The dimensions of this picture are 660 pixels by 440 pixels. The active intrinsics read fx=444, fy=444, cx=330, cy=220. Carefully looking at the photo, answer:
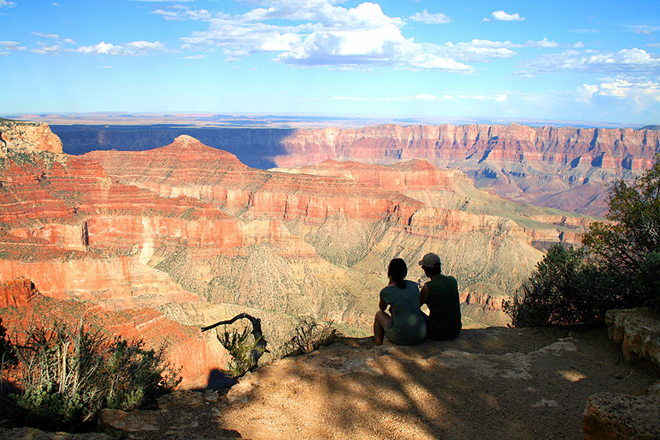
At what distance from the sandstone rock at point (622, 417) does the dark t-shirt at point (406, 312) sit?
14.3 feet

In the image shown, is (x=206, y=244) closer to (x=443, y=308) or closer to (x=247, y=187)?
(x=443, y=308)

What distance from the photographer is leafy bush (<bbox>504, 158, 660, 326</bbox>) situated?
445 inches

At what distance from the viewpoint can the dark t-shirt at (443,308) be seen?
1045 centimetres

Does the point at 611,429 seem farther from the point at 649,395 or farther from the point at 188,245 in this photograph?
the point at 188,245

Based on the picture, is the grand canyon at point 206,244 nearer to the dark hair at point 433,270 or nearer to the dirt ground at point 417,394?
the dirt ground at point 417,394

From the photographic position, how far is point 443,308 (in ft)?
35.0

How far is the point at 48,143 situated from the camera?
63219mm

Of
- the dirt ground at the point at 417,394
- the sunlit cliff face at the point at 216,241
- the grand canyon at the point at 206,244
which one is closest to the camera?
the dirt ground at the point at 417,394

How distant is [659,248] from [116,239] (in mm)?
53220

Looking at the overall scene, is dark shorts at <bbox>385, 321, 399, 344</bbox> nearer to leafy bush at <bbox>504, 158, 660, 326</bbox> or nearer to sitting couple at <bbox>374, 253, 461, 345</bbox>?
sitting couple at <bbox>374, 253, 461, 345</bbox>

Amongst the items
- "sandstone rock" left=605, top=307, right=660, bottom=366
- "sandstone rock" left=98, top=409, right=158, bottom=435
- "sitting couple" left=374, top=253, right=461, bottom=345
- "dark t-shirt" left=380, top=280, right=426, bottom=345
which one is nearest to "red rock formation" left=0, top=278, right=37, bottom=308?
"sandstone rock" left=98, top=409, right=158, bottom=435

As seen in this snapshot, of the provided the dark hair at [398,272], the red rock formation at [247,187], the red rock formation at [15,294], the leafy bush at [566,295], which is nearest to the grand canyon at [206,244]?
the red rock formation at [15,294]

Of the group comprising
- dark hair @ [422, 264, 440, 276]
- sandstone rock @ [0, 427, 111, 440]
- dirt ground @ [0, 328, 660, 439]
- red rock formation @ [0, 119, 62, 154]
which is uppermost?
red rock formation @ [0, 119, 62, 154]

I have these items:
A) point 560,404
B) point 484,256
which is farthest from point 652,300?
point 484,256
